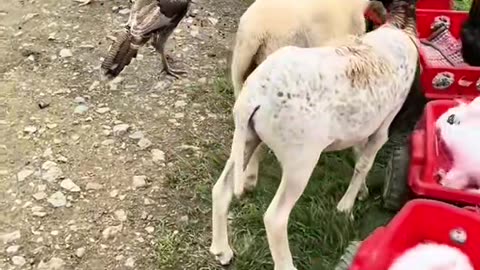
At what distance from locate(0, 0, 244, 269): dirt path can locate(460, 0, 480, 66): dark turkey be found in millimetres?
1048

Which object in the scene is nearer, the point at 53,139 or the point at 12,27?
the point at 53,139

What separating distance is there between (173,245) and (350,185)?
2.03 feet

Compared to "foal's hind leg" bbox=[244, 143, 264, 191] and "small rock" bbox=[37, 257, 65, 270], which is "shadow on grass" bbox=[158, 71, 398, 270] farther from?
"small rock" bbox=[37, 257, 65, 270]

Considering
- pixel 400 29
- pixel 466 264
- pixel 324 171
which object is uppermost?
pixel 400 29

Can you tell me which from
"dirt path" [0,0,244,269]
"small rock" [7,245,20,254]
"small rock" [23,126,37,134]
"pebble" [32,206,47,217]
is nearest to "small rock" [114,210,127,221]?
"dirt path" [0,0,244,269]

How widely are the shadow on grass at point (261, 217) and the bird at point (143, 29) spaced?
0.59m

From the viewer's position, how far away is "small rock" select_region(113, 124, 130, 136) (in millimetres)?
3279

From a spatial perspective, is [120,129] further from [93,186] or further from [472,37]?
[472,37]

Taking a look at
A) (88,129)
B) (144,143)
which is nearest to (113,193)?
(144,143)

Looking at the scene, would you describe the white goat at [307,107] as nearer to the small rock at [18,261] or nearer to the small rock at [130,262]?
the small rock at [130,262]

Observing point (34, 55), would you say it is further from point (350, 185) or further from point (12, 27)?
point (350, 185)

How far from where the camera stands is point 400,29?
107 inches

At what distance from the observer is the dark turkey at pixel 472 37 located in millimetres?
3014

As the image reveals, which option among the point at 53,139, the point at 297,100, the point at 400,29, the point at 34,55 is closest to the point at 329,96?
the point at 297,100
